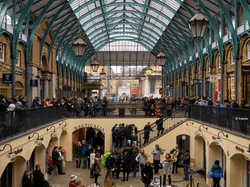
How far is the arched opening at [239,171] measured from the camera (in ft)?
35.0

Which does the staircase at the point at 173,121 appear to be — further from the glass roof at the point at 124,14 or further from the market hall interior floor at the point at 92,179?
the glass roof at the point at 124,14

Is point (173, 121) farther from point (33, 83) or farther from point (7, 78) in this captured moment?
point (7, 78)

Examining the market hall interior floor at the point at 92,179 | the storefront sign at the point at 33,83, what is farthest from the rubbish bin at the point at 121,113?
the storefront sign at the point at 33,83

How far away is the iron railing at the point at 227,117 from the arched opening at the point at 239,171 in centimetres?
138

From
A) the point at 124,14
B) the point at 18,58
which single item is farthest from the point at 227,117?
the point at 124,14

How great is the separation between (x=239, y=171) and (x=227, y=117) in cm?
235

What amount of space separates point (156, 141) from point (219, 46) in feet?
30.5

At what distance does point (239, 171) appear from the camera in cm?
1080

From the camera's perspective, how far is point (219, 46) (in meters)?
20.4

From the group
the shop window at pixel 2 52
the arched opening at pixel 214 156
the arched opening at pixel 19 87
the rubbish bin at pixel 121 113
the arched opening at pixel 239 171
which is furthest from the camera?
the rubbish bin at pixel 121 113

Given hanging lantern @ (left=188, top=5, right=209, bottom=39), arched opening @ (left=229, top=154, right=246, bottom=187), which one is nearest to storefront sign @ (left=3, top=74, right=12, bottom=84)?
hanging lantern @ (left=188, top=5, right=209, bottom=39)

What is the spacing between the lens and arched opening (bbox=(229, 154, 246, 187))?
10656mm

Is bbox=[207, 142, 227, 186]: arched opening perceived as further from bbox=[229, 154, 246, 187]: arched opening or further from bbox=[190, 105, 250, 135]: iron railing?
bbox=[229, 154, 246, 187]: arched opening

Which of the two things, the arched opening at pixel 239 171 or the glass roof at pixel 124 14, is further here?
the glass roof at pixel 124 14
